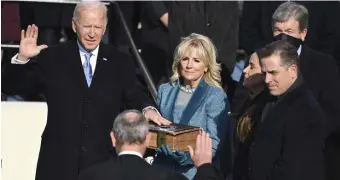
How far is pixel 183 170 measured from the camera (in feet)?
20.4

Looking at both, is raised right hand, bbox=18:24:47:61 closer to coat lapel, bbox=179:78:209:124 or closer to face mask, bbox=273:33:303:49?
coat lapel, bbox=179:78:209:124

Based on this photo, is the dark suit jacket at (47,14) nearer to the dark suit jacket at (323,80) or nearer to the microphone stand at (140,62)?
the microphone stand at (140,62)

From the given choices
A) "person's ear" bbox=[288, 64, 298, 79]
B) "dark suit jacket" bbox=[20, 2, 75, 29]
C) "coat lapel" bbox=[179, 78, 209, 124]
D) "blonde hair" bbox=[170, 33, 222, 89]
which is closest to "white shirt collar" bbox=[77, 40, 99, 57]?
"blonde hair" bbox=[170, 33, 222, 89]

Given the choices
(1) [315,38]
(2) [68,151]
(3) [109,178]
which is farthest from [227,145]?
(1) [315,38]

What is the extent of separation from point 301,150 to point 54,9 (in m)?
3.93

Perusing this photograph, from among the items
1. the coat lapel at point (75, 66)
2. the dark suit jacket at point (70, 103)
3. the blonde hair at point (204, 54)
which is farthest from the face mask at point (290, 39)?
the coat lapel at point (75, 66)

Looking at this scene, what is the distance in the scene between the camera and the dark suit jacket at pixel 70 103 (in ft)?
20.4

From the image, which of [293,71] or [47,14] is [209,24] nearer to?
[47,14]

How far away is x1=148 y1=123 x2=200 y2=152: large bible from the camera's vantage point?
230 inches

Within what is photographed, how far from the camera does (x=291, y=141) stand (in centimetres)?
546

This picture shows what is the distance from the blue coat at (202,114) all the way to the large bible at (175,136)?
261 mm

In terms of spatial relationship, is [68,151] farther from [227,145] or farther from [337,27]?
[337,27]

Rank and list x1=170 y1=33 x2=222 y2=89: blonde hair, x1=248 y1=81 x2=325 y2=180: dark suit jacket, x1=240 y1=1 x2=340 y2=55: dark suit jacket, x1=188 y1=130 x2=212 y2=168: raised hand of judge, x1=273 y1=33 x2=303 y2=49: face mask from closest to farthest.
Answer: x1=188 y1=130 x2=212 y2=168: raised hand of judge < x1=248 y1=81 x2=325 y2=180: dark suit jacket < x1=170 y1=33 x2=222 y2=89: blonde hair < x1=273 y1=33 x2=303 y2=49: face mask < x1=240 y1=1 x2=340 y2=55: dark suit jacket

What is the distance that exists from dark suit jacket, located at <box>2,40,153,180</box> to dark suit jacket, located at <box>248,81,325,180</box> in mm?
1120
